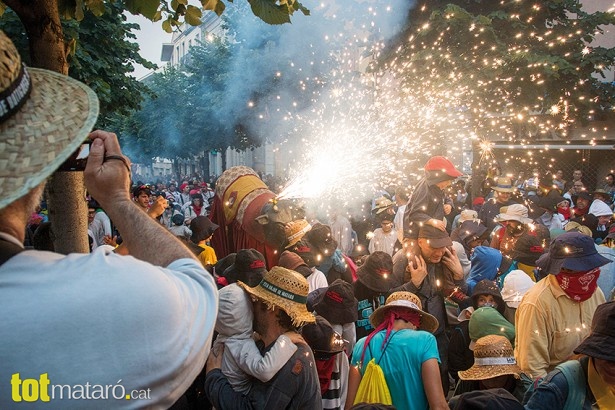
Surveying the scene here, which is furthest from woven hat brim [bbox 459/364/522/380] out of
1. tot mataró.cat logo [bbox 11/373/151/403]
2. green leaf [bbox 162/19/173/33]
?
green leaf [bbox 162/19/173/33]

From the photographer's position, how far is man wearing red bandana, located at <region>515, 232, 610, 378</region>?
3656 mm

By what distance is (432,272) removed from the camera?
4.96m

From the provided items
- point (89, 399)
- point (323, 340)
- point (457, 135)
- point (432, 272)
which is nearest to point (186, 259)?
point (89, 399)

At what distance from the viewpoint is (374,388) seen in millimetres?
3355

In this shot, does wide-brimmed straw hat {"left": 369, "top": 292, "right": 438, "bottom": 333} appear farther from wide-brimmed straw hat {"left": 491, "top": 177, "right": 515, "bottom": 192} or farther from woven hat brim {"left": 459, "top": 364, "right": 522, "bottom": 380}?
wide-brimmed straw hat {"left": 491, "top": 177, "right": 515, "bottom": 192}

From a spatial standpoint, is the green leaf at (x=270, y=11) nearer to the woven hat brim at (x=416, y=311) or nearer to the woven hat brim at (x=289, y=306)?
the woven hat brim at (x=289, y=306)

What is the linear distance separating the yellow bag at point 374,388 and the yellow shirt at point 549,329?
1.04 metres

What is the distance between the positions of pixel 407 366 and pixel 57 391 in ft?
8.63

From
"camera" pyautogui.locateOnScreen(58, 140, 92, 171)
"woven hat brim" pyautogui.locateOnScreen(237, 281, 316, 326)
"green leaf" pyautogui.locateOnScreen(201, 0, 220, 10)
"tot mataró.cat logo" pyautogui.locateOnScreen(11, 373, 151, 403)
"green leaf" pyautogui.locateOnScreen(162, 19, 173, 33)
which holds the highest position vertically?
"green leaf" pyautogui.locateOnScreen(201, 0, 220, 10)

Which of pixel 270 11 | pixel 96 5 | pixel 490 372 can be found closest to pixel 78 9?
pixel 96 5

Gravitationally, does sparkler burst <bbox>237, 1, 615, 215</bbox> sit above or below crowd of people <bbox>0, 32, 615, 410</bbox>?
above

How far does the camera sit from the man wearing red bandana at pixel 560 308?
366 centimetres

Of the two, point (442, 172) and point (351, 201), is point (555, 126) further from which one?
point (442, 172)

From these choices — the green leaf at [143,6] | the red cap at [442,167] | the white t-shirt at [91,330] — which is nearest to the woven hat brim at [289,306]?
the green leaf at [143,6]
